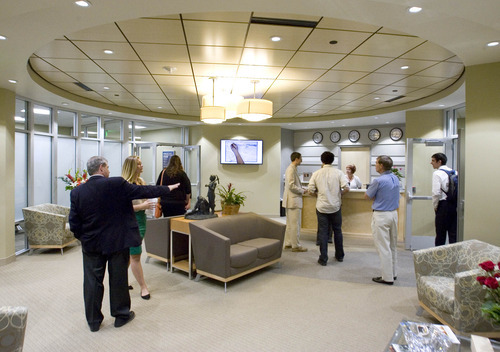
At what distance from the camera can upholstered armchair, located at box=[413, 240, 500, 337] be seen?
2.66m

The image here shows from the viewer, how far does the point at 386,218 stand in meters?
4.18

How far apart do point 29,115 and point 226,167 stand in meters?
5.35

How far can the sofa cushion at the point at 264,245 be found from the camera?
4520 millimetres

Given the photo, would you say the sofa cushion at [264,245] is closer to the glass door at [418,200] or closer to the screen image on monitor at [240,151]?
the glass door at [418,200]

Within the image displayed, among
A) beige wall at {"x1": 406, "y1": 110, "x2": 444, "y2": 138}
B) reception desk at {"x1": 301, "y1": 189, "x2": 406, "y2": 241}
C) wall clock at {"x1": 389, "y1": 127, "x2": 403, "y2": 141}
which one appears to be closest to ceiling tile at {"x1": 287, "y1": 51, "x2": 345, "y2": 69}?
reception desk at {"x1": 301, "y1": 189, "x2": 406, "y2": 241}

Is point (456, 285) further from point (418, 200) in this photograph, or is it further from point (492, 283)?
point (418, 200)

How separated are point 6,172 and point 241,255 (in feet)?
13.5

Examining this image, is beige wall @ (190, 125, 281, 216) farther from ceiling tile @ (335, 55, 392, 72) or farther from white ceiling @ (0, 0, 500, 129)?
ceiling tile @ (335, 55, 392, 72)

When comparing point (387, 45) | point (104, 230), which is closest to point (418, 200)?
point (387, 45)

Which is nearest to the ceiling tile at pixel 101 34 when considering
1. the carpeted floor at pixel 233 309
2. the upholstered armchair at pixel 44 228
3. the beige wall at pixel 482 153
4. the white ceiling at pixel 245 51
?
the white ceiling at pixel 245 51

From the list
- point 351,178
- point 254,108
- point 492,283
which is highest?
point 254,108

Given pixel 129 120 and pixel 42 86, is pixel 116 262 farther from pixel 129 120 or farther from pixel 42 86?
pixel 129 120

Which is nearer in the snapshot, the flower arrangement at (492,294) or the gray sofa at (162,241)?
the flower arrangement at (492,294)

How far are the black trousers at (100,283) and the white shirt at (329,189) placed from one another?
3.11m
